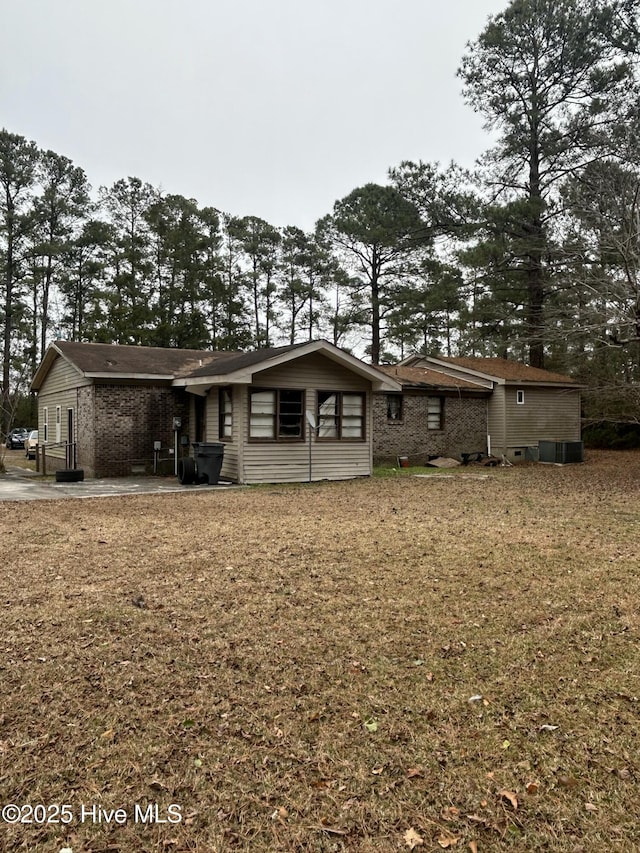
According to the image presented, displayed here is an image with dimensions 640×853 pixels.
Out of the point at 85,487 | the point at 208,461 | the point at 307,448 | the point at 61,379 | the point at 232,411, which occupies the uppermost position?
the point at 61,379

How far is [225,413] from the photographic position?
1434 centimetres

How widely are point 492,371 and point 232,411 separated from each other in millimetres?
11379

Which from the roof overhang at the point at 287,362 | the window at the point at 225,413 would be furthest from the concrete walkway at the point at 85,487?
the roof overhang at the point at 287,362

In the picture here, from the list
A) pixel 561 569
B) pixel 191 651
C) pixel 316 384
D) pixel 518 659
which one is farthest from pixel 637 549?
pixel 316 384

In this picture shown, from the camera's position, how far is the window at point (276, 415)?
1363cm

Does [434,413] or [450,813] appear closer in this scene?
[450,813]

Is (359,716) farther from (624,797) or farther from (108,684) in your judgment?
(108,684)

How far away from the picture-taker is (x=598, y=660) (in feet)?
12.1

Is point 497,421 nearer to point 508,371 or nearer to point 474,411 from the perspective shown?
point 474,411

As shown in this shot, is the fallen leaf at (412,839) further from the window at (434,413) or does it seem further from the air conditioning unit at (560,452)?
the air conditioning unit at (560,452)

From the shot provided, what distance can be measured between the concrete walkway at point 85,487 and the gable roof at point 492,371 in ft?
37.7

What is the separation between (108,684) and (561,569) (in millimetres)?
4430

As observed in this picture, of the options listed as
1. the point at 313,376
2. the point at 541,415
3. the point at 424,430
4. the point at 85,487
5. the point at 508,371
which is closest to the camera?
the point at 85,487

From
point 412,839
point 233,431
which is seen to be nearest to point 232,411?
point 233,431
